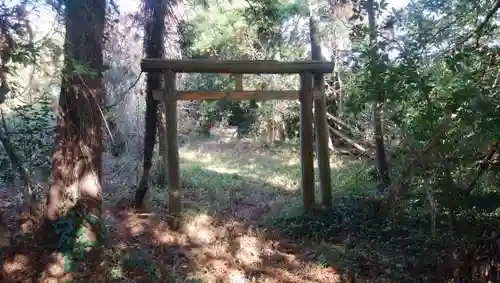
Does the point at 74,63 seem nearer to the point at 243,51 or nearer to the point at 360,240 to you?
the point at 360,240

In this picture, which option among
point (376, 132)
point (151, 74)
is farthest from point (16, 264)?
point (376, 132)

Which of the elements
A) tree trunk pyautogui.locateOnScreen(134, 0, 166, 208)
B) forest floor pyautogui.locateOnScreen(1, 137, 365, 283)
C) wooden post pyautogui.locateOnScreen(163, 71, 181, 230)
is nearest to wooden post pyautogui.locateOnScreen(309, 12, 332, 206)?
forest floor pyautogui.locateOnScreen(1, 137, 365, 283)

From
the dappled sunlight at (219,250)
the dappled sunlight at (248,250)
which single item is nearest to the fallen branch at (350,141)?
the dappled sunlight at (219,250)

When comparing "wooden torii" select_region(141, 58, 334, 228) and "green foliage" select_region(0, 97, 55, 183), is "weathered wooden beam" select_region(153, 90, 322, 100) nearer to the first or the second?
"wooden torii" select_region(141, 58, 334, 228)

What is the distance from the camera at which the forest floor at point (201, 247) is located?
17.7ft

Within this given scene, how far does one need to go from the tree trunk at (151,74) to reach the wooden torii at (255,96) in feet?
1.70

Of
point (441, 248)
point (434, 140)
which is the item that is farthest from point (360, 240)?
point (434, 140)

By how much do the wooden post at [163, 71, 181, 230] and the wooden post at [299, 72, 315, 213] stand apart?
7.49 ft

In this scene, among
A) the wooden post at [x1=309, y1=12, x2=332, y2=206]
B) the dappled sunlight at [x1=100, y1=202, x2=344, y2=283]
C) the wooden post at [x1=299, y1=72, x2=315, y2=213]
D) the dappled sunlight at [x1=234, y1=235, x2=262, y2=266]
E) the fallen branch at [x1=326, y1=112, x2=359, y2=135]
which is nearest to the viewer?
the dappled sunlight at [x1=100, y1=202, x2=344, y2=283]

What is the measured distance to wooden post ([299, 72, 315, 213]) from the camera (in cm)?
817

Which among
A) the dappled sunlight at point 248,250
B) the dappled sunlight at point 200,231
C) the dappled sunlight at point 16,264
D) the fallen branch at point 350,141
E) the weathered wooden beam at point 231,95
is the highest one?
the weathered wooden beam at point 231,95

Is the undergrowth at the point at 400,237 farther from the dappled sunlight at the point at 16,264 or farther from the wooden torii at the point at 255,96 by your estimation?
the dappled sunlight at the point at 16,264

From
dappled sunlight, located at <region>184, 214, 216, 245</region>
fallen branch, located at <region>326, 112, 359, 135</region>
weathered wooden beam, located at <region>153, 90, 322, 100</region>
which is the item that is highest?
weathered wooden beam, located at <region>153, 90, 322, 100</region>

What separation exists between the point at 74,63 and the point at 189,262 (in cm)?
309
